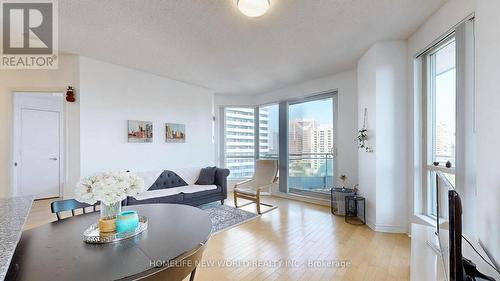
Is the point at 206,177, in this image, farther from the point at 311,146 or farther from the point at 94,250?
the point at 94,250

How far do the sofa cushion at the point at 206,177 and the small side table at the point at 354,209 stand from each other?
8.27 ft

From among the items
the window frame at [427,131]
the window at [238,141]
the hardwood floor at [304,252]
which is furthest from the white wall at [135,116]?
the window frame at [427,131]

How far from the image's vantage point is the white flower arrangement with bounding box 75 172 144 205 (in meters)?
1.21

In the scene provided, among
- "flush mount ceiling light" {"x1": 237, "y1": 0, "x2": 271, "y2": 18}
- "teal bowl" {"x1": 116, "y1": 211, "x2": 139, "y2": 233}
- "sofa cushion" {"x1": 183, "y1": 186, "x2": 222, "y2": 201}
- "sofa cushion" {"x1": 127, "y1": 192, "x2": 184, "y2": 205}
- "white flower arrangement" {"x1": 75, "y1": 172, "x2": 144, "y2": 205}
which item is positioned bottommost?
"sofa cushion" {"x1": 183, "y1": 186, "x2": 222, "y2": 201}

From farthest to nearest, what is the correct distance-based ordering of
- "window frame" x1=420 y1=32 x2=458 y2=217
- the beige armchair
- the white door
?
the white door < the beige armchair < "window frame" x1=420 y1=32 x2=458 y2=217

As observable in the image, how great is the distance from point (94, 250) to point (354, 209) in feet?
11.6

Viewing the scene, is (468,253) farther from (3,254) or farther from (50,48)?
(50,48)

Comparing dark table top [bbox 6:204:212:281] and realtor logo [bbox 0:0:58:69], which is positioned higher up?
realtor logo [bbox 0:0:58:69]

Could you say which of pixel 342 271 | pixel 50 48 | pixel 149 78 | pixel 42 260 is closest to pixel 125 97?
pixel 149 78

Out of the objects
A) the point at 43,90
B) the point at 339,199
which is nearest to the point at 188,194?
the point at 339,199

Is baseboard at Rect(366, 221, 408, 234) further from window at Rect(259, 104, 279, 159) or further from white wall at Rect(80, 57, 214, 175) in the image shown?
white wall at Rect(80, 57, 214, 175)

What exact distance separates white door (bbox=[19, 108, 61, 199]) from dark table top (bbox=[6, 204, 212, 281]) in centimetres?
498

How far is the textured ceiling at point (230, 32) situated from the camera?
2.20 meters

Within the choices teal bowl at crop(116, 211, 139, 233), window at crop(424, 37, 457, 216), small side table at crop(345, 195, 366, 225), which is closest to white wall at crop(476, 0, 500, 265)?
window at crop(424, 37, 457, 216)
